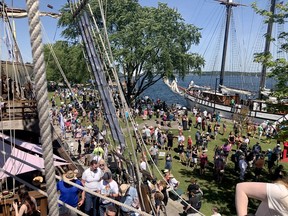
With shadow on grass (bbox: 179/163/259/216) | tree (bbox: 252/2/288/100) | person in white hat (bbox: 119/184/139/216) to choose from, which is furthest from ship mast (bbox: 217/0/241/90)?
person in white hat (bbox: 119/184/139/216)

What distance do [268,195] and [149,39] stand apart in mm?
26593

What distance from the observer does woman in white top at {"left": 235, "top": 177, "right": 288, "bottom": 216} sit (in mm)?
2176

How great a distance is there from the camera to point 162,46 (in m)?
27.6

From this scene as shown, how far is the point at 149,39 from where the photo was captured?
91.0ft

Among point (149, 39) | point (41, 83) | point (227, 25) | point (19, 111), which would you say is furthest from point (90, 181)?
point (227, 25)

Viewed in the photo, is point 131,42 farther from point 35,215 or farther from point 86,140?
point 35,215

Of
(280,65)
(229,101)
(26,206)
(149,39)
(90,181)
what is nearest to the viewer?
(26,206)

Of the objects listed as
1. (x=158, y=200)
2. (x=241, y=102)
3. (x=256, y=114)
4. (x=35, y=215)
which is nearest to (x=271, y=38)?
(x=158, y=200)

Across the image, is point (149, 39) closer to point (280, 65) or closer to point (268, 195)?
point (280, 65)

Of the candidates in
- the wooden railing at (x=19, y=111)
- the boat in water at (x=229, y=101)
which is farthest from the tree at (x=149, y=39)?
the wooden railing at (x=19, y=111)

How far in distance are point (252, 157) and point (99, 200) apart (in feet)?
38.5

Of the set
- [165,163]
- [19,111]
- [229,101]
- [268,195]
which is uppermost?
[268,195]

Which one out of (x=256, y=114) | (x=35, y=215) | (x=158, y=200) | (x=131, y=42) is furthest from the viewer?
(x=256, y=114)

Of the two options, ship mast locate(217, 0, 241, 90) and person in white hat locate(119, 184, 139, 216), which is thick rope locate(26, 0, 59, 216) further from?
ship mast locate(217, 0, 241, 90)
